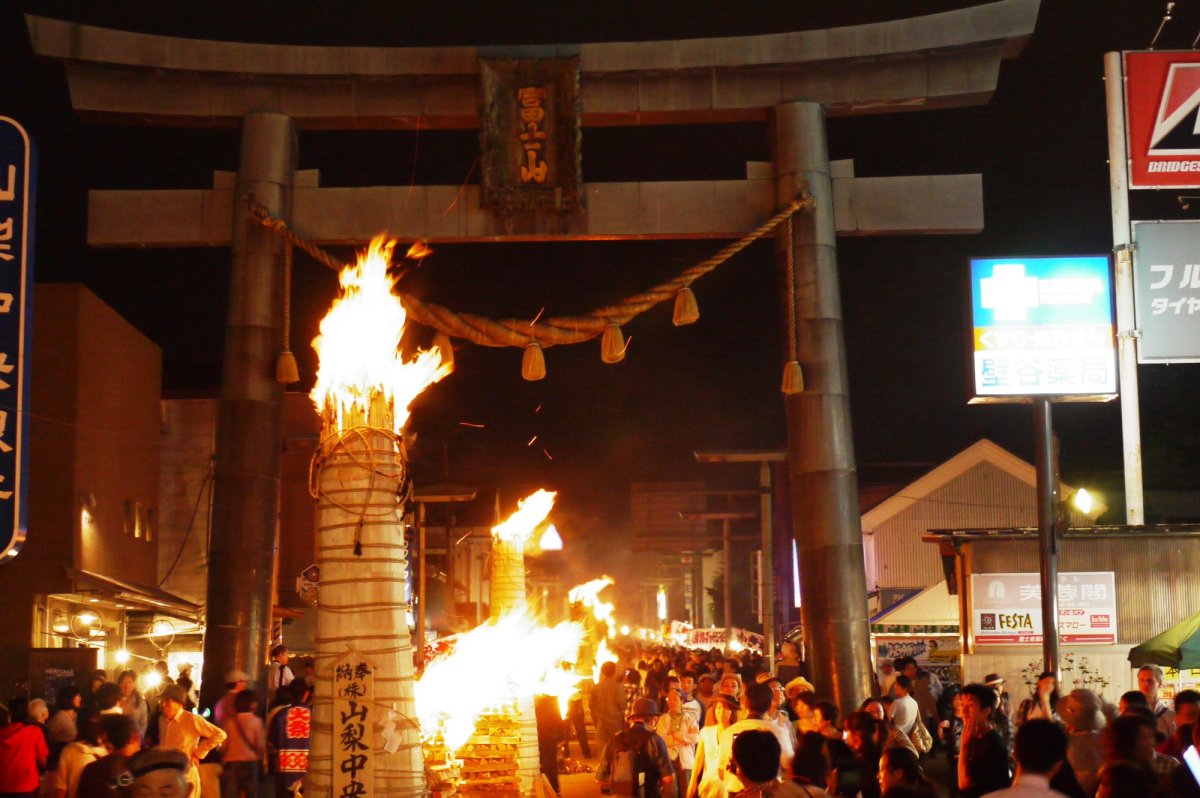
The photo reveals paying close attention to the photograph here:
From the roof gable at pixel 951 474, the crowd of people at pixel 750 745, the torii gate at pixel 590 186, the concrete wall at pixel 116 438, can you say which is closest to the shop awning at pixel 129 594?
the concrete wall at pixel 116 438

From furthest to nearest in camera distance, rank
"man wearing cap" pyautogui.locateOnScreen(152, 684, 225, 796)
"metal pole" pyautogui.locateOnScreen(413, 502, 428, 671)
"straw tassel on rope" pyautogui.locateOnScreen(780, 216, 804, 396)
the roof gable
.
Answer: the roof gable
"metal pole" pyautogui.locateOnScreen(413, 502, 428, 671)
"straw tassel on rope" pyautogui.locateOnScreen(780, 216, 804, 396)
"man wearing cap" pyautogui.locateOnScreen(152, 684, 225, 796)

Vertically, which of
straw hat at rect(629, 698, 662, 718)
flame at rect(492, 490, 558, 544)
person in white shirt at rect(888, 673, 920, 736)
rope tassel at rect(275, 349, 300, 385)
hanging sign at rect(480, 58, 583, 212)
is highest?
hanging sign at rect(480, 58, 583, 212)

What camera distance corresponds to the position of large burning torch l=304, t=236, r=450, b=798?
732cm

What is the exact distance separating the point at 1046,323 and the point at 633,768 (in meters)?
10.9

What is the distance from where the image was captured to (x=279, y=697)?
13.0m

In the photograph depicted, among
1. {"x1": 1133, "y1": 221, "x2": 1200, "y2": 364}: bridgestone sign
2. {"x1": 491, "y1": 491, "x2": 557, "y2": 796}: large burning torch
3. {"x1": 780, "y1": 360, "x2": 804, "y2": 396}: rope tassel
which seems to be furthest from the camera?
{"x1": 1133, "y1": 221, "x2": 1200, "y2": 364}: bridgestone sign

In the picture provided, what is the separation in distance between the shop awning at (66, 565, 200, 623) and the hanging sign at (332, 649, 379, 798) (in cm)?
1498

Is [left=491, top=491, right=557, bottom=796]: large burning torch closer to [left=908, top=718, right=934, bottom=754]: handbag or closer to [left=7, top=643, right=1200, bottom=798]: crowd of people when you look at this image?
[left=7, top=643, right=1200, bottom=798]: crowd of people

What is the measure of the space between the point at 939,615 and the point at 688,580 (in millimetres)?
51549

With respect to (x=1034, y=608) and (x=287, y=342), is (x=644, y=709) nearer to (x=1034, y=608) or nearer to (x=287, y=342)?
(x=287, y=342)

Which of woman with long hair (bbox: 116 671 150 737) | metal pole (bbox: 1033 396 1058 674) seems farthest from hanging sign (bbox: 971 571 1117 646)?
woman with long hair (bbox: 116 671 150 737)

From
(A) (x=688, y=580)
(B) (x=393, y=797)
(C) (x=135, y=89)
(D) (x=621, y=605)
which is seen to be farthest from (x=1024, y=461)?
(D) (x=621, y=605)

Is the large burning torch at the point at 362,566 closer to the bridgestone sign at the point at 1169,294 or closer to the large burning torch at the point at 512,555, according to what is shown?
the large burning torch at the point at 512,555

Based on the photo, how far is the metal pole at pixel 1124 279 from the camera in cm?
1973
